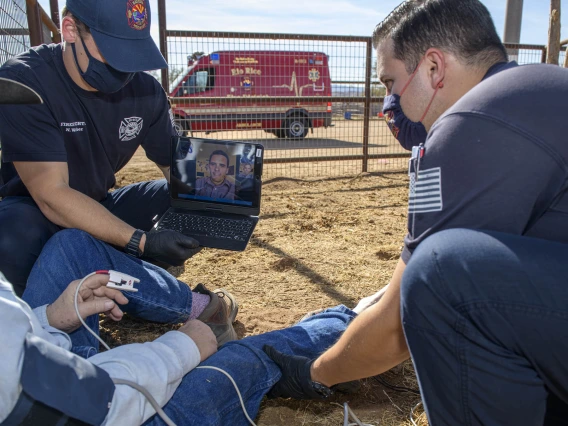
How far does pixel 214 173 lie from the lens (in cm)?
281

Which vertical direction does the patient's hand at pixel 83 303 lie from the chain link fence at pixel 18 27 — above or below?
below

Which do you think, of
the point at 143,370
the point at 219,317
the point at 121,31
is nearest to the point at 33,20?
the point at 121,31

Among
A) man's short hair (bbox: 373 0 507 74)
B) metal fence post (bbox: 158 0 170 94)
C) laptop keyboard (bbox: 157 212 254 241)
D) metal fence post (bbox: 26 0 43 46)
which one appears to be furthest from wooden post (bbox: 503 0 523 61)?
man's short hair (bbox: 373 0 507 74)

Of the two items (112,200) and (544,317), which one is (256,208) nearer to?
(112,200)

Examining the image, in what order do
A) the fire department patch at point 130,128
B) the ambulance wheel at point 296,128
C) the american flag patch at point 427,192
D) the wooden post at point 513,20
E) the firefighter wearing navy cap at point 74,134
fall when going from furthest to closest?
the ambulance wheel at point 296,128, the wooden post at point 513,20, the fire department patch at point 130,128, the firefighter wearing navy cap at point 74,134, the american flag patch at point 427,192

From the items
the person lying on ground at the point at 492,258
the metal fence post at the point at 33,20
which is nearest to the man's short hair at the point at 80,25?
the person lying on ground at the point at 492,258

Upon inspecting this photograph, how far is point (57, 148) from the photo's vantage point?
2.37m

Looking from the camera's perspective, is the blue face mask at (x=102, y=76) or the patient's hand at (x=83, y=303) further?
the blue face mask at (x=102, y=76)

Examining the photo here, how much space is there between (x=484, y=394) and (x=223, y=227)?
1.65 m

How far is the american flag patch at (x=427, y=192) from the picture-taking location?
1.30m

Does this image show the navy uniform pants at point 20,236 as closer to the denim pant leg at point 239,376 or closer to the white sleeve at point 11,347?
the denim pant leg at point 239,376

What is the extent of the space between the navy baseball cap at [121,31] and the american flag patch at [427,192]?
147 cm

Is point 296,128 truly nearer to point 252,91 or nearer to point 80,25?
point 252,91

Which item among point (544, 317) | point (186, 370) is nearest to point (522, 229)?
point (544, 317)
